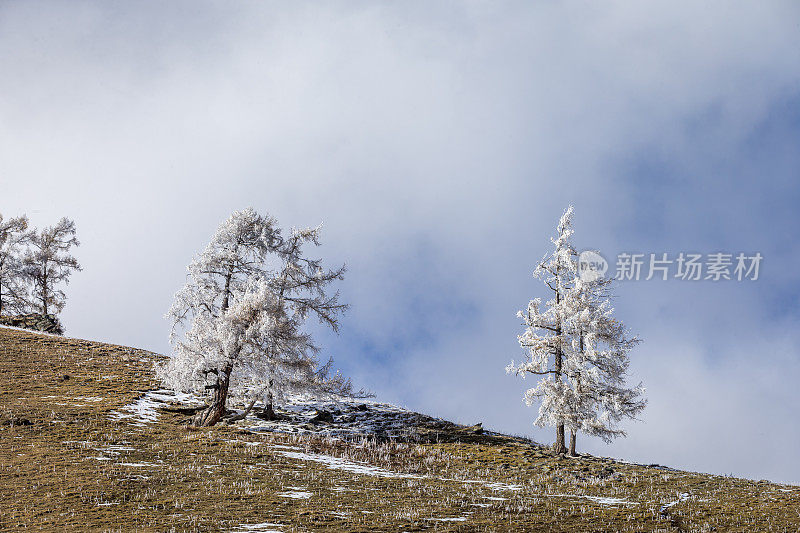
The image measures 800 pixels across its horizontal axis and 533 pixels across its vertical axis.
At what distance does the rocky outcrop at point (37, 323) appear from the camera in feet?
179

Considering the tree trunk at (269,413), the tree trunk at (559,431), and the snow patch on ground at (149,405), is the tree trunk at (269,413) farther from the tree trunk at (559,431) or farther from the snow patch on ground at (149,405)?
the tree trunk at (559,431)

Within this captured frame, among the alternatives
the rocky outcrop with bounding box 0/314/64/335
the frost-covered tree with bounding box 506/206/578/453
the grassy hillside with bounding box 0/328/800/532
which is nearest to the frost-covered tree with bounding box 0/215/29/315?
the rocky outcrop with bounding box 0/314/64/335

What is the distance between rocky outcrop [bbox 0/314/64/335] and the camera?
2150 inches

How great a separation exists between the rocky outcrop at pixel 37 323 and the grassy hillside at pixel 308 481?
24.4 m

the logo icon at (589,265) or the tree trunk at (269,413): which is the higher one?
the logo icon at (589,265)

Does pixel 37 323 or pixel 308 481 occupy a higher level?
pixel 37 323

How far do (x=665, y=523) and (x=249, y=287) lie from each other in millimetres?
22953

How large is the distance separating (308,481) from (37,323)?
5005cm

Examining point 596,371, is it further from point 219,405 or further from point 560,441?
point 219,405

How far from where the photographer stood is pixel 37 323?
183ft

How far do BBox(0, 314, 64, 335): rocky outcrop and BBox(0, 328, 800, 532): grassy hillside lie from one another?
959 inches

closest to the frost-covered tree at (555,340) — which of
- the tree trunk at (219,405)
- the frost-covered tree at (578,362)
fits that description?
the frost-covered tree at (578,362)

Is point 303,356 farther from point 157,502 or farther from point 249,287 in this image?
point 157,502

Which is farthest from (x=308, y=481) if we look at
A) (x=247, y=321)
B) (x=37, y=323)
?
(x=37, y=323)
